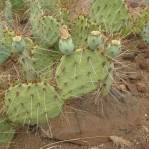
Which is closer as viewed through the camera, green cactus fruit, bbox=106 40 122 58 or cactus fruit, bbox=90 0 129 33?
green cactus fruit, bbox=106 40 122 58

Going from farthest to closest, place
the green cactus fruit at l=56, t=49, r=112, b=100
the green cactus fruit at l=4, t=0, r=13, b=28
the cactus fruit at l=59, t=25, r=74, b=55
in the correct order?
the green cactus fruit at l=4, t=0, r=13, b=28 → the green cactus fruit at l=56, t=49, r=112, b=100 → the cactus fruit at l=59, t=25, r=74, b=55

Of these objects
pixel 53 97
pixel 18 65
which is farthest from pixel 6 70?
pixel 53 97

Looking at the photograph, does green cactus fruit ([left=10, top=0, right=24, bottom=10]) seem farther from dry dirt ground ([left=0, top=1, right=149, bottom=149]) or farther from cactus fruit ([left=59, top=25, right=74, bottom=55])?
cactus fruit ([left=59, top=25, right=74, bottom=55])

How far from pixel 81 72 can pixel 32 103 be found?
0.36m

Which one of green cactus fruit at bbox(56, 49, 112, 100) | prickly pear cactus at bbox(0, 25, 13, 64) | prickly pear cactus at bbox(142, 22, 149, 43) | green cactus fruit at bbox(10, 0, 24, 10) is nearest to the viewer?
green cactus fruit at bbox(56, 49, 112, 100)

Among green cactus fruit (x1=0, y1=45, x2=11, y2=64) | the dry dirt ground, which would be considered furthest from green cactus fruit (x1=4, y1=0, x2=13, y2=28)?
green cactus fruit (x1=0, y1=45, x2=11, y2=64)

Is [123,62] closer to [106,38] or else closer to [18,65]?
[106,38]

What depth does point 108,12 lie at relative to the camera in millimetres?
3875

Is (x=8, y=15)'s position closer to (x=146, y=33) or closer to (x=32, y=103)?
(x=146, y=33)

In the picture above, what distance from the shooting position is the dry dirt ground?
3.34 metres

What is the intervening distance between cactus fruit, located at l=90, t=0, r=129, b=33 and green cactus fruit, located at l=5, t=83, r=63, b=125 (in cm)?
96

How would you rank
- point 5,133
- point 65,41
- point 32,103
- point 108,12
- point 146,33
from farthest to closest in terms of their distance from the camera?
point 146,33 → point 108,12 → point 5,133 → point 32,103 → point 65,41

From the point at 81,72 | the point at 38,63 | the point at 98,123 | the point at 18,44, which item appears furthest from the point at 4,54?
the point at 98,123

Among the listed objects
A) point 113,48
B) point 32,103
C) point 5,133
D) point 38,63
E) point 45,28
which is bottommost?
point 5,133
